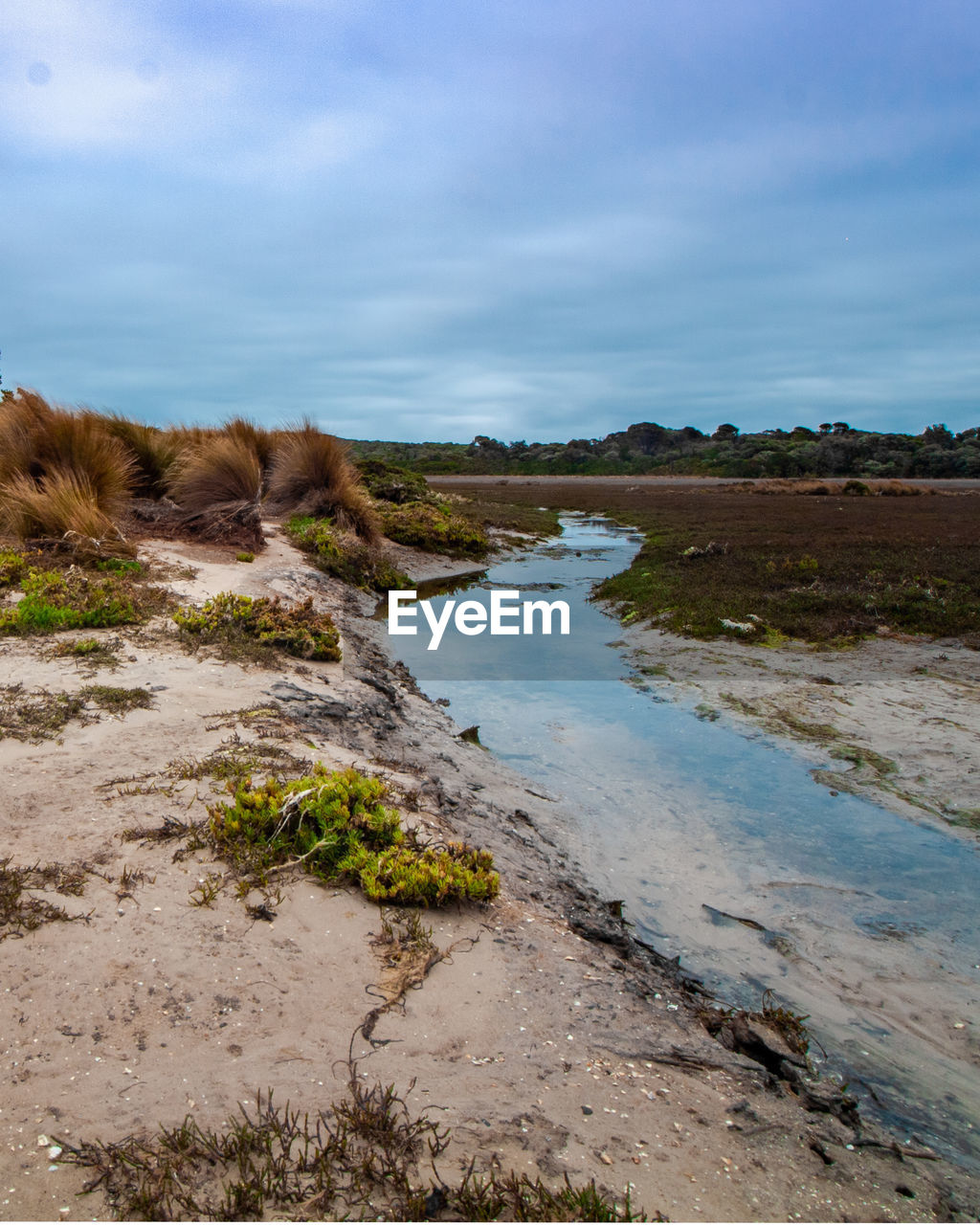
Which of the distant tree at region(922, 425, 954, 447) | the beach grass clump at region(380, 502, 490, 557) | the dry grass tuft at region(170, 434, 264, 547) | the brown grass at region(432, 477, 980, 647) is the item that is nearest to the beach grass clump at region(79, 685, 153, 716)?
the dry grass tuft at region(170, 434, 264, 547)

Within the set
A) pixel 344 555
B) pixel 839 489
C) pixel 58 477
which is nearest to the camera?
pixel 58 477

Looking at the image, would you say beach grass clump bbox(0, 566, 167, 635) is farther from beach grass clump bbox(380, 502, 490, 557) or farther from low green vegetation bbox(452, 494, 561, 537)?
low green vegetation bbox(452, 494, 561, 537)

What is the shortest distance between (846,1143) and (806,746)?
17.1ft

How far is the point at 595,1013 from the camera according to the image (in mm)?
3588

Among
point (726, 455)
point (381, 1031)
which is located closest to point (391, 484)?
point (381, 1031)

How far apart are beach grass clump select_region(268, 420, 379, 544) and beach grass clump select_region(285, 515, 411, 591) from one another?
424 mm

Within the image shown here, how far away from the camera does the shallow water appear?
12.7 feet

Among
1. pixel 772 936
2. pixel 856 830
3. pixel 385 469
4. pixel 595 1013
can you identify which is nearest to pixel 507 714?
pixel 856 830

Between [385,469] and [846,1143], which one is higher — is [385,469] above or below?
above

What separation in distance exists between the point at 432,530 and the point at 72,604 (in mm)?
12351

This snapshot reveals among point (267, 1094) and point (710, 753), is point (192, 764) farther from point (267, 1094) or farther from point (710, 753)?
point (710, 753)

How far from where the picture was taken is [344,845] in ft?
14.9

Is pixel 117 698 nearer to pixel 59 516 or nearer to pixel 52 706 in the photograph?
pixel 52 706

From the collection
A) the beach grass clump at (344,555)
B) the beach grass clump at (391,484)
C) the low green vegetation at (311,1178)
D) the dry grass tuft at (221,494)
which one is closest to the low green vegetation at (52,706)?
the low green vegetation at (311,1178)
